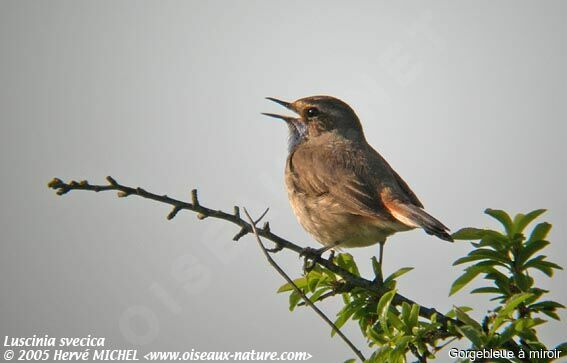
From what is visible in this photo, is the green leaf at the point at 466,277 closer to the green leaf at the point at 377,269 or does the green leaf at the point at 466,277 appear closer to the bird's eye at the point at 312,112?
the green leaf at the point at 377,269

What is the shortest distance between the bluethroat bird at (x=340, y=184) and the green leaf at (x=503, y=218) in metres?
1.62

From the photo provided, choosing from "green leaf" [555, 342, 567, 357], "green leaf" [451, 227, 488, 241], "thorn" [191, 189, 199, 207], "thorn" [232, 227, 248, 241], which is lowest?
"green leaf" [555, 342, 567, 357]

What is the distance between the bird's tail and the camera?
204 inches

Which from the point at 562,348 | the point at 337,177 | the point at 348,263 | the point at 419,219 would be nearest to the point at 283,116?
the point at 337,177

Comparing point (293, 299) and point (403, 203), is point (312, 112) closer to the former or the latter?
point (403, 203)

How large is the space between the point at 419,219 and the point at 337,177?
Answer: 178cm

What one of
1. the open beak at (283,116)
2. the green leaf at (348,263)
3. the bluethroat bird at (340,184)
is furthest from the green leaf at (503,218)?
the open beak at (283,116)

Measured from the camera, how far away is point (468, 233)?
3.87 m

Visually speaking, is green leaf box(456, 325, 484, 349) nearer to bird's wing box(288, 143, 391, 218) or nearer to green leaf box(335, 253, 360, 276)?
green leaf box(335, 253, 360, 276)

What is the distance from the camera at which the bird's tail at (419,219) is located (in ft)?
17.0

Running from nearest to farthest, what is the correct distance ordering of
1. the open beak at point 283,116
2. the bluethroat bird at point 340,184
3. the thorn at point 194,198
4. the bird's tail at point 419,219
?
the thorn at point 194,198, the bird's tail at point 419,219, the bluethroat bird at point 340,184, the open beak at point 283,116

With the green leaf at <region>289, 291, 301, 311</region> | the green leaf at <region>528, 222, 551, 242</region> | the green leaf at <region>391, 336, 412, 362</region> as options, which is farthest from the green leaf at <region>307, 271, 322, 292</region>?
the green leaf at <region>528, 222, 551, 242</region>

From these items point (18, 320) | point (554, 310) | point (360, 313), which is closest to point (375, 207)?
point (360, 313)

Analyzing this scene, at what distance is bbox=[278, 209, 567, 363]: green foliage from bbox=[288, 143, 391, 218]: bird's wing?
2.42 metres
